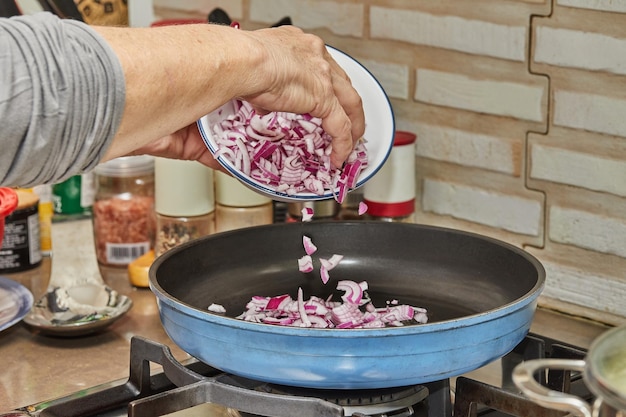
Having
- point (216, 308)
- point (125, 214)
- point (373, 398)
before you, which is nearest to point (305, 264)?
point (216, 308)

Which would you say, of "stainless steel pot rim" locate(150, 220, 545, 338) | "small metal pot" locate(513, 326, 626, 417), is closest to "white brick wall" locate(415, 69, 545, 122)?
"stainless steel pot rim" locate(150, 220, 545, 338)

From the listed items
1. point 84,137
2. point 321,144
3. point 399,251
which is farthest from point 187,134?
point 84,137

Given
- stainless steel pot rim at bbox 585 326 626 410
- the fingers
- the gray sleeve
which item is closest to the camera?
stainless steel pot rim at bbox 585 326 626 410

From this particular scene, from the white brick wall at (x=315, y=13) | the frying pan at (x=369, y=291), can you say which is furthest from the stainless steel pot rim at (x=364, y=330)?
the white brick wall at (x=315, y=13)

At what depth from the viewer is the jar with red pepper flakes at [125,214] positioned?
170cm

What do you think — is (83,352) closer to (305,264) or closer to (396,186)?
(305,264)

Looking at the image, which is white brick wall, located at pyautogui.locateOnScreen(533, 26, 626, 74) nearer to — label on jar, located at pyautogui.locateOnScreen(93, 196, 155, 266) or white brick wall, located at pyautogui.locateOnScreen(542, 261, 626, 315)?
white brick wall, located at pyautogui.locateOnScreen(542, 261, 626, 315)

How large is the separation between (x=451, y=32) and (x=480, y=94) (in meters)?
0.10

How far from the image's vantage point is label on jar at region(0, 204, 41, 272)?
5.47ft

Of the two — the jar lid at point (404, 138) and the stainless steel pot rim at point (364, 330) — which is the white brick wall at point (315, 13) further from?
the stainless steel pot rim at point (364, 330)

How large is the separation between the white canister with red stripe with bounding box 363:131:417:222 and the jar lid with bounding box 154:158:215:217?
9.8 inches

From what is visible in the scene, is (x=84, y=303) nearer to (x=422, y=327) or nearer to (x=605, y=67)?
(x=422, y=327)

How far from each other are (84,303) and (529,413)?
723 millimetres

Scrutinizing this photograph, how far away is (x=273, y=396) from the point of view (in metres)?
1.00
